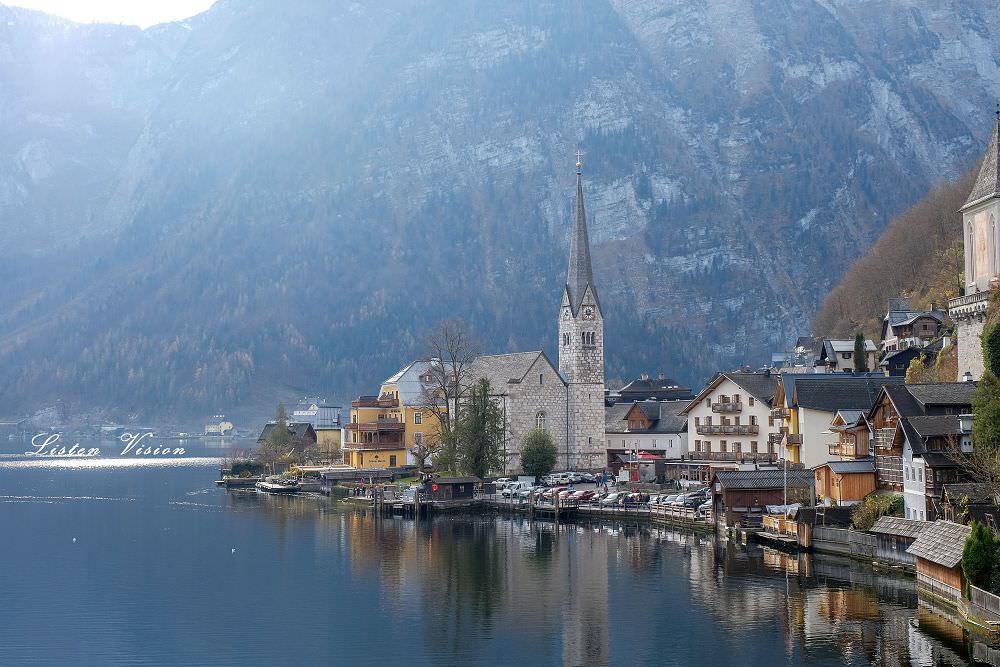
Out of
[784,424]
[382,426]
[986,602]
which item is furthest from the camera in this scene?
[382,426]

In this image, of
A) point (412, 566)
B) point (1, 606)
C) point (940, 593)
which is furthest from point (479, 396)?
point (940, 593)

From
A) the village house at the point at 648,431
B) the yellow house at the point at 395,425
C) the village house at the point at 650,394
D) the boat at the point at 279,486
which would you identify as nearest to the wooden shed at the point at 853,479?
the village house at the point at 648,431

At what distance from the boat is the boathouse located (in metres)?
23.1

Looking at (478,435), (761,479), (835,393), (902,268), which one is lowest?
(761,479)

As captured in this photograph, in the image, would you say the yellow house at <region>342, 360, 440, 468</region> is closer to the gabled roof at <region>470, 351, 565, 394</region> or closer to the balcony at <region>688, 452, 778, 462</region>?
the gabled roof at <region>470, 351, 565, 394</region>

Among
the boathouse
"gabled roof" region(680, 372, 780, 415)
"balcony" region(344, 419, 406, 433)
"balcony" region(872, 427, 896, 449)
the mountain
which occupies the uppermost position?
the mountain

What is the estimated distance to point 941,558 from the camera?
45.8m

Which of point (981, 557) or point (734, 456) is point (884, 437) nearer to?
point (981, 557)

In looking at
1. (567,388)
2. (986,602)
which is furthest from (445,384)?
(986,602)

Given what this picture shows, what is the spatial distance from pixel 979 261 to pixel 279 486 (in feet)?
214

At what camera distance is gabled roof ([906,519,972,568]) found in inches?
1772

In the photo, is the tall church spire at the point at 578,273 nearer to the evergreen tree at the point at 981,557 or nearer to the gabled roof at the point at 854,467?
the gabled roof at the point at 854,467

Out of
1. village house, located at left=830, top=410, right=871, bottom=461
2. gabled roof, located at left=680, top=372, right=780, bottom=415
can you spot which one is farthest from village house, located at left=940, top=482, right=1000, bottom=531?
gabled roof, located at left=680, top=372, right=780, bottom=415

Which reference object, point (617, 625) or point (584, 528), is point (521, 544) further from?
point (617, 625)
